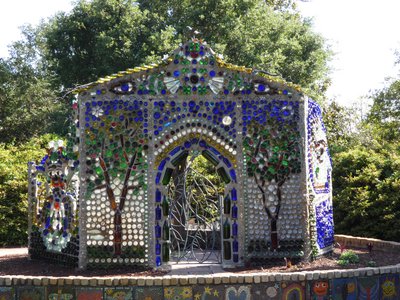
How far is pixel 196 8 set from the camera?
2072 centimetres

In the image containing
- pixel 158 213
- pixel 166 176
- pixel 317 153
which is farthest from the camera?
pixel 317 153

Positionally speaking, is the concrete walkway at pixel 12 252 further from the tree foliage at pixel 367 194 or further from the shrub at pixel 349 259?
the tree foliage at pixel 367 194

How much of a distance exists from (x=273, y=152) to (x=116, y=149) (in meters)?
2.67

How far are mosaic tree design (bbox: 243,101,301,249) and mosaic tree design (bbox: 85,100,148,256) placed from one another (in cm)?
187

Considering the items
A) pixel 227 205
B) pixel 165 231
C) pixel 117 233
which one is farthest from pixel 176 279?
pixel 227 205

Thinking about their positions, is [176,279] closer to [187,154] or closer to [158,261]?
[158,261]

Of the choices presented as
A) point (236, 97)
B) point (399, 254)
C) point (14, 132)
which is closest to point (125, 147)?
point (236, 97)

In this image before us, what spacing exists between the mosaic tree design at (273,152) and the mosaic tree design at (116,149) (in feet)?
6.14

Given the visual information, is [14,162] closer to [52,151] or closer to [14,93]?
[52,151]

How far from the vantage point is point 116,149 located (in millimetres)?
9352

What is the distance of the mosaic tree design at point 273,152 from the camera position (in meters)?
9.56

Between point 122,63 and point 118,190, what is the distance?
11.9m

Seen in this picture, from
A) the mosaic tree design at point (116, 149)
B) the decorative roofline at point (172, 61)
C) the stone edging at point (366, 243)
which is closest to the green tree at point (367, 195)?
the stone edging at point (366, 243)

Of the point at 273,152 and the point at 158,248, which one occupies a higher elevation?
the point at 273,152
